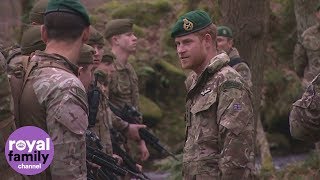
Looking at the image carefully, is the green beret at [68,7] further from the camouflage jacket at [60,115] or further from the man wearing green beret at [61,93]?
the camouflage jacket at [60,115]

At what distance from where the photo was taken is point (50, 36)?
2.90 meters

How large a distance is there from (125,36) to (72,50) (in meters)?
4.19

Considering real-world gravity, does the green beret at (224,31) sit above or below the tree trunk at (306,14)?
above

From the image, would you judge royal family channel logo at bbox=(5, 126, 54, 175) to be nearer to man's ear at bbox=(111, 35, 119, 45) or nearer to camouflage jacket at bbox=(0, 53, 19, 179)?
camouflage jacket at bbox=(0, 53, 19, 179)

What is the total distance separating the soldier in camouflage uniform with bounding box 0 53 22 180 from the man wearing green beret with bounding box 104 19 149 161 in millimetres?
3966

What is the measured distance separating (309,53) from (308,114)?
217 inches

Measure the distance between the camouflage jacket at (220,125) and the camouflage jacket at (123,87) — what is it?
9.47 feet

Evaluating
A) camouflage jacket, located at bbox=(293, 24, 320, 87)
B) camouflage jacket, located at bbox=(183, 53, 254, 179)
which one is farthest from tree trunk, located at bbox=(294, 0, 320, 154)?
camouflage jacket, located at bbox=(183, 53, 254, 179)

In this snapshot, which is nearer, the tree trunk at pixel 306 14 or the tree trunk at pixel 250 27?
the tree trunk at pixel 250 27

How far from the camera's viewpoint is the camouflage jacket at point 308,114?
3076 millimetres

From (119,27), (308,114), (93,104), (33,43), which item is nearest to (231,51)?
(119,27)

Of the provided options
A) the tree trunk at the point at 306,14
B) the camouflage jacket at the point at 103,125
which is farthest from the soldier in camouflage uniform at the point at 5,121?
the tree trunk at the point at 306,14

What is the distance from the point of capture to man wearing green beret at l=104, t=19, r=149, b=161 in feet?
22.6

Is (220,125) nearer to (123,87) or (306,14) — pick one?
(123,87)
